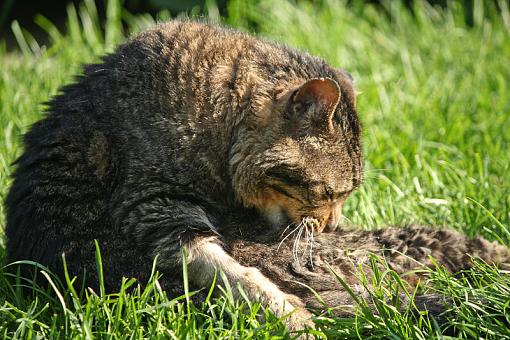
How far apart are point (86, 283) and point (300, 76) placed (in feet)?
4.84

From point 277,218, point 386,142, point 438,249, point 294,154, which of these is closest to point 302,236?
point 277,218

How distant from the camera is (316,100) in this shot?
3.80 metres

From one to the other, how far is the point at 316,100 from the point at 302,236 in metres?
0.66

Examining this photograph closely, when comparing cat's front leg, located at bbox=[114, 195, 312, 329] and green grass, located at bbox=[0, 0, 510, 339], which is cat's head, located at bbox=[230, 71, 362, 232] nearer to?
cat's front leg, located at bbox=[114, 195, 312, 329]

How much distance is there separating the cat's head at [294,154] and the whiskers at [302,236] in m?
0.04

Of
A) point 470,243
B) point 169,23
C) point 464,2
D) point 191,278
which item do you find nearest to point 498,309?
point 470,243

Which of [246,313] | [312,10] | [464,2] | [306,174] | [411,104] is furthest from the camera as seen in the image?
[464,2]

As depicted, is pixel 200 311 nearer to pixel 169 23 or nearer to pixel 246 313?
pixel 246 313

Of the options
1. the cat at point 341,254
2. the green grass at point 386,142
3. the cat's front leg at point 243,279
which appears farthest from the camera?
the cat at point 341,254

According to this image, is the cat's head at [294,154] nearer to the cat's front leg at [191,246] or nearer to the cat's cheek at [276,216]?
the cat's cheek at [276,216]

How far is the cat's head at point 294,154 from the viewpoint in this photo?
379cm

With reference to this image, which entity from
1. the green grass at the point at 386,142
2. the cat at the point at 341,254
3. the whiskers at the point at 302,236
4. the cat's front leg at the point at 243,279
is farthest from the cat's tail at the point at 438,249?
the cat's front leg at the point at 243,279

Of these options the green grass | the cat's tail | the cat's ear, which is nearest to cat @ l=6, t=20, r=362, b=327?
the cat's ear

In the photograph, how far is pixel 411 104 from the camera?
20.3 ft
